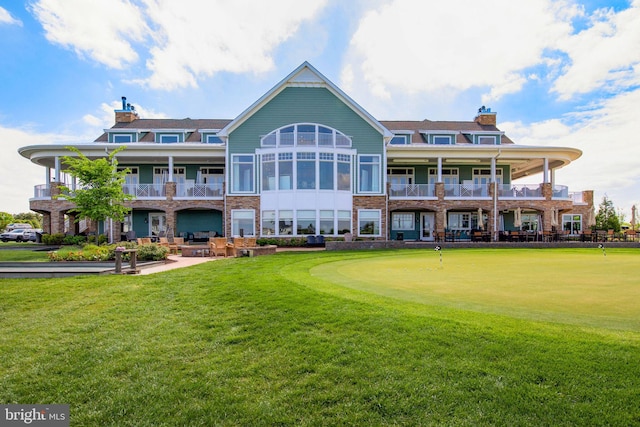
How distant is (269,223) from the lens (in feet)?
73.5

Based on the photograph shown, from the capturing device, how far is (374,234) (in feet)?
75.8

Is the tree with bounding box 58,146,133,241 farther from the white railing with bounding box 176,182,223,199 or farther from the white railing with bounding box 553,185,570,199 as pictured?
the white railing with bounding box 553,185,570,199

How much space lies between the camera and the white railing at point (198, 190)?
24.3 meters

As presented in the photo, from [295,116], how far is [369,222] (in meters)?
8.60

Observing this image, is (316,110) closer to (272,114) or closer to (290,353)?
(272,114)

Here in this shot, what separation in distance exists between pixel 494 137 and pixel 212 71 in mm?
22558

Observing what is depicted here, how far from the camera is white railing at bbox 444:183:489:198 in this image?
83.3 feet

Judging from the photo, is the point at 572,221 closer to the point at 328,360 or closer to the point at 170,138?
the point at 328,360

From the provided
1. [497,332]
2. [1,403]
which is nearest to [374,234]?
[497,332]

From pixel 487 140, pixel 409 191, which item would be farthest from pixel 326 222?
pixel 487 140

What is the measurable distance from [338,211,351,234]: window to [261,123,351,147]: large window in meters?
4.56

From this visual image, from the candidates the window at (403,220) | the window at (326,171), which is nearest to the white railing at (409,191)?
the window at (403,220)

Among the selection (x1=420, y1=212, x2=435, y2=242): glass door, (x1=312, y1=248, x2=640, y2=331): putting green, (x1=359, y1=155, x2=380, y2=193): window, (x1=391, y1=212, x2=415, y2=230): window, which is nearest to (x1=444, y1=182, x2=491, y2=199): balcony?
(x1=420, y1=212, x2=435, y2=242): glass door

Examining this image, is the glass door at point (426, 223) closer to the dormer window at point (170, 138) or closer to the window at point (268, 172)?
the window at point (268, 172)
